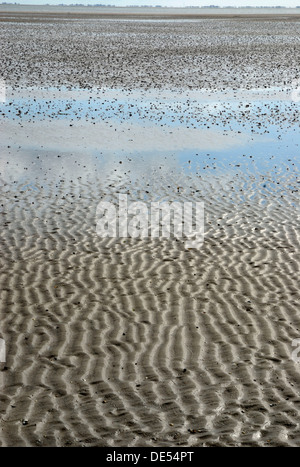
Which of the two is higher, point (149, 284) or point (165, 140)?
point (165, 140)

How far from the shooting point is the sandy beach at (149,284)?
6.62 meters

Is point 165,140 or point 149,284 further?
point 165,140

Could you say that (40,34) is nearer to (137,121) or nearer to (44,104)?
(44,104)

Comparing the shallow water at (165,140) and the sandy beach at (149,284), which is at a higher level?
the shallow water at (165,140)

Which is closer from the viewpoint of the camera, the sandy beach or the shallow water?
the sandy beach

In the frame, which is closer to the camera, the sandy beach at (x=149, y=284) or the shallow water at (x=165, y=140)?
the sandy beach at (x=149, y=284)

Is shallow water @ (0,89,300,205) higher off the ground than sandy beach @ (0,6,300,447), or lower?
higher

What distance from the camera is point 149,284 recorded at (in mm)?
9844

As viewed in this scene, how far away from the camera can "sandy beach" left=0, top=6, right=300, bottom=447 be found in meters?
6.62
